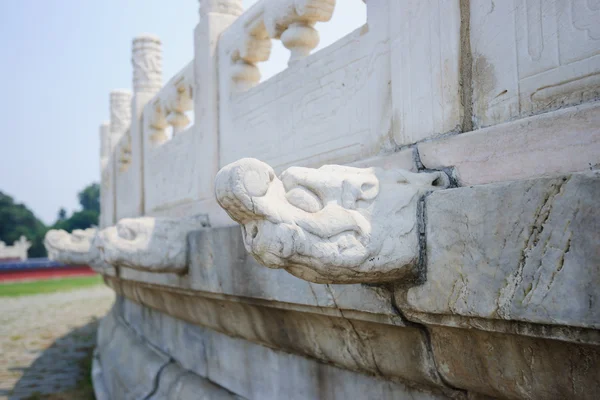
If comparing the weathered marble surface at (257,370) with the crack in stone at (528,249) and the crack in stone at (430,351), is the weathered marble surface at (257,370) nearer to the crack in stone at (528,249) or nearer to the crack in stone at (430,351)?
the crack in stone at (430,351)

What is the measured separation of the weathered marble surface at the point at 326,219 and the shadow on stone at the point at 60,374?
5.06m

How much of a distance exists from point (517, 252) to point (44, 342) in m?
8.73

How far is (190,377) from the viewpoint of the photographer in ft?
11.8

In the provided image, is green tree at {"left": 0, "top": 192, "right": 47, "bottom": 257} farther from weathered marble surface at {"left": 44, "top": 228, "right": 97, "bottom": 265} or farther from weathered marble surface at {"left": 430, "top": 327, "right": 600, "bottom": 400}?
weathered marble surface at {"left": 430, "top": 327, "right": 600, "bottom": 400}

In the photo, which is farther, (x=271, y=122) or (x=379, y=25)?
(x=271, y=122)

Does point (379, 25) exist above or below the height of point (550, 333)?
above

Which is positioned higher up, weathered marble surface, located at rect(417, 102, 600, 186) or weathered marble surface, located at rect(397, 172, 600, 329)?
weathered marble surface, located at rect(417, 102, 600, 186)

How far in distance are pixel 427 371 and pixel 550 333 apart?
2.03 ft

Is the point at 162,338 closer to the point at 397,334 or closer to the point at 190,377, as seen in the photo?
the point at 190,377

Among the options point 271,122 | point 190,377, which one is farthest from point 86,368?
point 271,122

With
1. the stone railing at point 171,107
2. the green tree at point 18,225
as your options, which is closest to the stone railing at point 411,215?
the stone railing at point 171,107

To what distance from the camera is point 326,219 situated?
140cm

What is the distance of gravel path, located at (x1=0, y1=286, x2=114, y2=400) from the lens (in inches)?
237

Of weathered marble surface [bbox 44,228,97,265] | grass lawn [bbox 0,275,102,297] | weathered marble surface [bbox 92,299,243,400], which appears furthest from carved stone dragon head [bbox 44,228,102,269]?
grass lawn [bbox 0,275,102,297]
